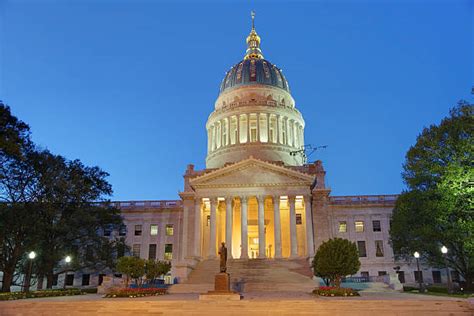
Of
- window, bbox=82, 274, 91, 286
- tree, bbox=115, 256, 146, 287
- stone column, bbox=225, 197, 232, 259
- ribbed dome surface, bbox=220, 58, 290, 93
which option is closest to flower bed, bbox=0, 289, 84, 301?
tree, bbox=115, 256, 146, 287

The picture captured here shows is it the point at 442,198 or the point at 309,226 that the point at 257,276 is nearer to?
the point at 309,226

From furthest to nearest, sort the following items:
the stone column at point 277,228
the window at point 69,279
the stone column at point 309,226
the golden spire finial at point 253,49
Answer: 1. the golden spire finial at point 253,49
2. the window at point 69,279
3. the stone column at point 277,228
4. the stone column at point 309,226

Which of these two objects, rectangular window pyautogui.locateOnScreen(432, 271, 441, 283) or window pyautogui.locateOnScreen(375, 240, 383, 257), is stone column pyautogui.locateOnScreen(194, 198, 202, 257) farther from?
rectangular window pyautogui.locateOnScreen(432, 271, 441, 283)

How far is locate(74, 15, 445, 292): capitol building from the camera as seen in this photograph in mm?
50344

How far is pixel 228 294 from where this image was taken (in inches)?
1057

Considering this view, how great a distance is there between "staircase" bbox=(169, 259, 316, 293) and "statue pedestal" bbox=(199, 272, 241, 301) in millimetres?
10380

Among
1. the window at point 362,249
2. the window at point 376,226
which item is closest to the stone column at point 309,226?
the window at point 362,249

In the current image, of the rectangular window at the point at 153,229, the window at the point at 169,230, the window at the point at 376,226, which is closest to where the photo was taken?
the window at the point at 376,226

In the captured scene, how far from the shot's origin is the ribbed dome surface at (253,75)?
79938mm

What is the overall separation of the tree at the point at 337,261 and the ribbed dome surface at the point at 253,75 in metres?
51.1

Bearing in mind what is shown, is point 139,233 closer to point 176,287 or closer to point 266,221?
point 266,221

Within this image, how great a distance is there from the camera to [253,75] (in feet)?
263

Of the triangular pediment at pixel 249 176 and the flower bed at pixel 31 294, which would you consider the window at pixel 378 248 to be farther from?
the flower bed at pixel 31 294

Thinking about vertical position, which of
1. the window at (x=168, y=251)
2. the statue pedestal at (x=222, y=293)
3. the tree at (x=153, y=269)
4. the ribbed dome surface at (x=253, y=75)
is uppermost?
the ribbed dome surface at (x=253, y=75)
